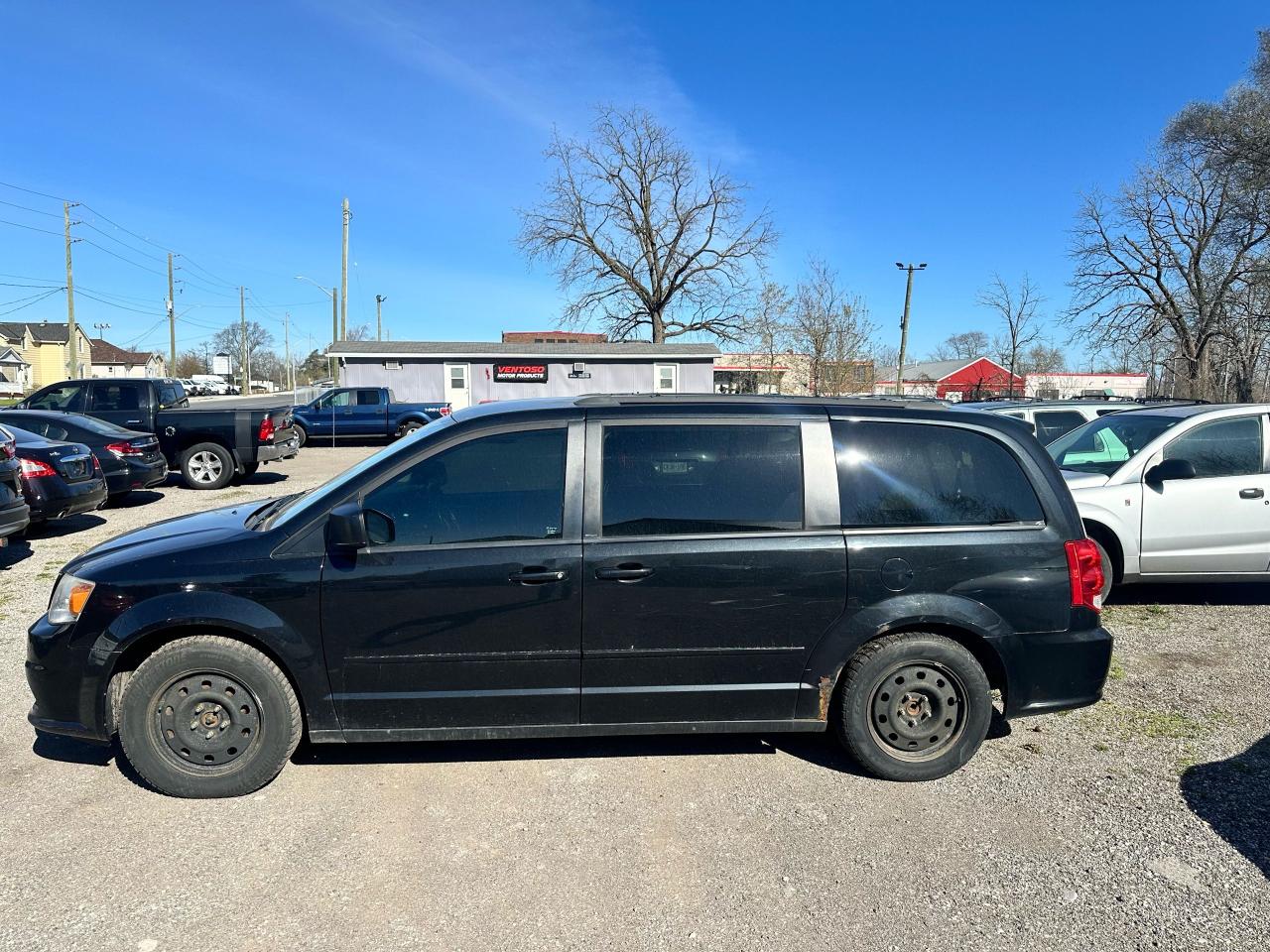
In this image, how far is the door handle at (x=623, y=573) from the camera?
3455mm

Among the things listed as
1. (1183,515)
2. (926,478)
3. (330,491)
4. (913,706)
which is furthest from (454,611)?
(1183,515)

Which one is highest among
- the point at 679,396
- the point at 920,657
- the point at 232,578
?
the point at 679,396

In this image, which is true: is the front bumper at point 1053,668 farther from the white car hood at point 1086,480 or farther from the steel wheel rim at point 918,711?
the white car hood at point 1086,480

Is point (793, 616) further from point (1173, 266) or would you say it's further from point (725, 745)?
point (1173, 266)

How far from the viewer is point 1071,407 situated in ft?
34.7

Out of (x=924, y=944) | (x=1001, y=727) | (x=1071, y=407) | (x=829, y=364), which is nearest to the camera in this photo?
(x=924, y=944)

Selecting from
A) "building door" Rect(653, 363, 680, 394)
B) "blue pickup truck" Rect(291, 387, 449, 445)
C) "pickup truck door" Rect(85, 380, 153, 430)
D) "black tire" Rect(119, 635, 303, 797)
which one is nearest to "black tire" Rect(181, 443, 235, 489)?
"pickup truck door" Rect(85, 380, 153, 430)

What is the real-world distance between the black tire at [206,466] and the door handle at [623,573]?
40.2 ft

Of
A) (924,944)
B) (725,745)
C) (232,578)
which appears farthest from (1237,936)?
(232,578)

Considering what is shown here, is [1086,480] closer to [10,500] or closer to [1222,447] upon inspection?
[1222,447]

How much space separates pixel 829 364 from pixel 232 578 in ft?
88.9

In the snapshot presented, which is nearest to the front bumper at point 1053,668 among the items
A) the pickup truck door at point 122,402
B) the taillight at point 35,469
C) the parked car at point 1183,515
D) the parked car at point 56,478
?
the parked car at point 1183,515

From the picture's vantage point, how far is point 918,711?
12.1 ft

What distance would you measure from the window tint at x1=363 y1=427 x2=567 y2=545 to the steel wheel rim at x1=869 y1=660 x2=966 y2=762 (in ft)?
5.62
